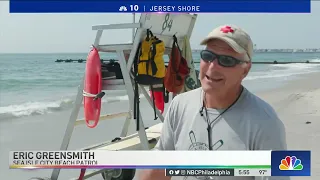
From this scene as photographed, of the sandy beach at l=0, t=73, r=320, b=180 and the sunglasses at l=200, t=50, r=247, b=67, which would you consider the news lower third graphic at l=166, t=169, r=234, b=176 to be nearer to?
the sunglasses at l=200, t=50, r=247, b=67

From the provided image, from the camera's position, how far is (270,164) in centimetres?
192

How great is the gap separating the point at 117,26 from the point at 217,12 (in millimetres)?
913

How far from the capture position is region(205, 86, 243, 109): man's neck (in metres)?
1.73

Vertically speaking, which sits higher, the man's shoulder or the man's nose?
the man's nose

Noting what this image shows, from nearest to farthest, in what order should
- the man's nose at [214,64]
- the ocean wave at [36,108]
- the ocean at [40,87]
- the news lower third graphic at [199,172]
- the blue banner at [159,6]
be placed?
the man's nose at [214,64]
the news lower third graphic at [199,172]
the blue banner at [159,6]
the ocean wave at [36,108]
the ocean at [40,87]

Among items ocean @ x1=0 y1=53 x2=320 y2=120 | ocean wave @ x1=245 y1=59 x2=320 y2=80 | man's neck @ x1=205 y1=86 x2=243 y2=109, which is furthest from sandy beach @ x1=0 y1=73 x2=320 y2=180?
ocean wave @ x1=245 y1=59 x2=320 y2=80

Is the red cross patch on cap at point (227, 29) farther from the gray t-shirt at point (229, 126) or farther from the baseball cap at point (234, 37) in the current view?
the gray t-shirt at point (229, 126)

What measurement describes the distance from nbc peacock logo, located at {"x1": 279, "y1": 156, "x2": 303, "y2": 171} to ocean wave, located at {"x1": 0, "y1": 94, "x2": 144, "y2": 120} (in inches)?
234

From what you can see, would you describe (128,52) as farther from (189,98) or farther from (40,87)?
(40,87)

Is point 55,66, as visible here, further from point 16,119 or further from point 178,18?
point 178,18

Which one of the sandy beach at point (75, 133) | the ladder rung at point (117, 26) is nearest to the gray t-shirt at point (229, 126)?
the ladder rung at point (117, 26)

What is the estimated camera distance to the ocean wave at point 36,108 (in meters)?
7.59

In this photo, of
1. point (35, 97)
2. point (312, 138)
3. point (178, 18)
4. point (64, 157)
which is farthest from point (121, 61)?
point (35, 97)

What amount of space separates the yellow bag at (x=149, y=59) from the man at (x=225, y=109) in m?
1.32
